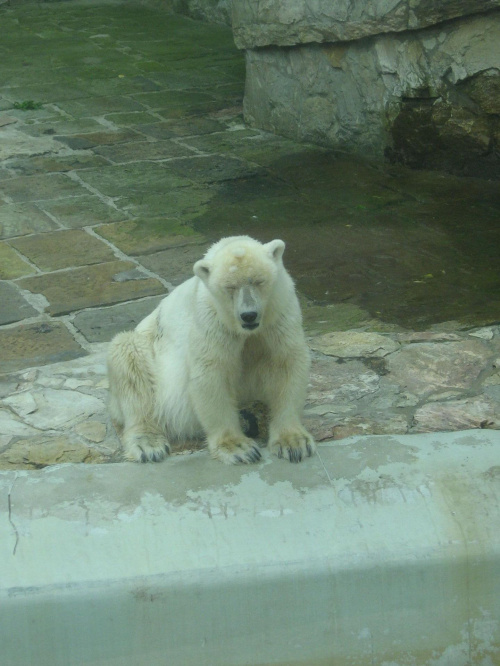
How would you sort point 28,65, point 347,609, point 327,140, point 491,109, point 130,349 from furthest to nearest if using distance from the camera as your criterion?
point 28,65, point 327,140, point 491,109, point 130,349, point 347,609

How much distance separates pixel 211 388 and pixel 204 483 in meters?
0.32

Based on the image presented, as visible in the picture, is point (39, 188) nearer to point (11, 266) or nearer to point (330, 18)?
point (11, 266)

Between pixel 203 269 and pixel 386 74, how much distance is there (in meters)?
4.23

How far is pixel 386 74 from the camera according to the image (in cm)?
671

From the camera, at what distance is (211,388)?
121 inches

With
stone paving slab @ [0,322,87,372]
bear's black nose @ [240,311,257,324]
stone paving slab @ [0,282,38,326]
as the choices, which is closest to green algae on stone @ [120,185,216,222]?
stone paving slab @ [0,282,38,326]

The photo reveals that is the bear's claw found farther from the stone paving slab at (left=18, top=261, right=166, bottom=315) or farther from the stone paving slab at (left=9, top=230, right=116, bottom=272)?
the stone paving slab at (left=9, top=230, right=116, bottom=272)

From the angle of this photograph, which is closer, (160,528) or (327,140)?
(160,528)

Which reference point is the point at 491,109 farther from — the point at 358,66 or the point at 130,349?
the point at 130,349

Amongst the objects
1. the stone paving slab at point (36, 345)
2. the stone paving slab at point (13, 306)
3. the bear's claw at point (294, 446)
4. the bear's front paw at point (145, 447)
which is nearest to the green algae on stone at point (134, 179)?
the stone paving slab at point (13, 306)

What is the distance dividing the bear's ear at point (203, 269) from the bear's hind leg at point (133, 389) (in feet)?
1.74

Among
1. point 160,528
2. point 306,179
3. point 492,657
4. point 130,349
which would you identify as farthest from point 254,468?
point 306,179

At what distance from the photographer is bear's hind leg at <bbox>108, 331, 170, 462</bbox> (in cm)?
333

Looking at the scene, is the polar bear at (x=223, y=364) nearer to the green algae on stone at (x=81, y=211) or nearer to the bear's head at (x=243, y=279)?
the bear's head at (x=243, y=279)
